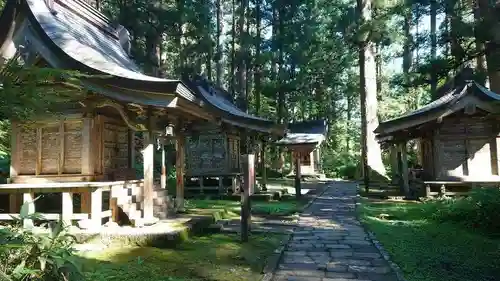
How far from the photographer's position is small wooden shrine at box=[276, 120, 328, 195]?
29906 millimetres

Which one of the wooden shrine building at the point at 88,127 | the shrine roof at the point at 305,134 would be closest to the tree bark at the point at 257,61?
the shrine roof at the point at 305,134

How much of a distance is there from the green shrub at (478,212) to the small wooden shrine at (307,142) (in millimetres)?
19699

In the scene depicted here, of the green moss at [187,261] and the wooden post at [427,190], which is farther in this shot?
the wooden post at [427,190]

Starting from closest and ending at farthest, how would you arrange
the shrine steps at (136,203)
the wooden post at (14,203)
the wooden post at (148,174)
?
1. the shrine steps at (136,203)
2. the wooden post at (148,174)
3. the wooden post at (14,203)

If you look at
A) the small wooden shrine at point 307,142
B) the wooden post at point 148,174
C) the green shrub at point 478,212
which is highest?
the small wooden shrine at point 307,142

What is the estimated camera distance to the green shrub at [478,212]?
838 centimetres

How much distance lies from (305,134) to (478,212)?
75.5 ft

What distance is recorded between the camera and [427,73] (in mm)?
12945

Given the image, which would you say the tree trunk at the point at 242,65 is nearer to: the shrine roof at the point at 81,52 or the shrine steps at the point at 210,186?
the shrine steps at the point at 210,186

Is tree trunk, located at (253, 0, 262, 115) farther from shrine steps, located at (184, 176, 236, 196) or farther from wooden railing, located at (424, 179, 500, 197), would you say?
wooden railing, located at (424, 179, 500, 197)

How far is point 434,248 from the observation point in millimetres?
7066

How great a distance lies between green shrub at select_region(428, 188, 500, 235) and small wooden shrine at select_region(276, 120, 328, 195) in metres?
19.7

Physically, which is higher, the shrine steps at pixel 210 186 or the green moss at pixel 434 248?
the shrine steps at pixel 210 186

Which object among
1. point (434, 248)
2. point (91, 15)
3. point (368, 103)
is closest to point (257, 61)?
point (368, 103)
